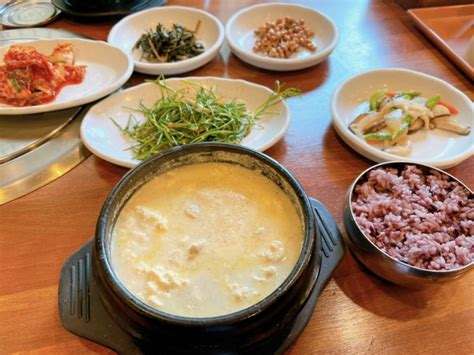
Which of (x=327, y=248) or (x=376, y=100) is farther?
(x=376, y=100)

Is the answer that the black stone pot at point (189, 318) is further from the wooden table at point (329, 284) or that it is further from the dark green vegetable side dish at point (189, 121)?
the dark green vegetable side dish at point (189, 121)

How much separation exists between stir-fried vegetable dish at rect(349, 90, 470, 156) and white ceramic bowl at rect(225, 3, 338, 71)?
419 mm

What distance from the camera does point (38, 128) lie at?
1695 millimetres

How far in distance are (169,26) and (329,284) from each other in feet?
5.68

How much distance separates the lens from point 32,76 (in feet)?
5.90

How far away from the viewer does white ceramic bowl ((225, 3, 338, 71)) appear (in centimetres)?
198

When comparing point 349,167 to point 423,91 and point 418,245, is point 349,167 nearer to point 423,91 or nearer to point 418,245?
point 418,245

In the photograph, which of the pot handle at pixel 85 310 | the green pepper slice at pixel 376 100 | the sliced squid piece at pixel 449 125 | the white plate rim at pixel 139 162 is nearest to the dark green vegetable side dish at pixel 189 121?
the white plate rim at pixel 139 162

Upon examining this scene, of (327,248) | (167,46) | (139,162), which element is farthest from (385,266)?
(167,46)

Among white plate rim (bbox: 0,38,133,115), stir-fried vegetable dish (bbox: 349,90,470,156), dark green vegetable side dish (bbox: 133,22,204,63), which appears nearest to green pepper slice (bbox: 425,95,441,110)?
stir-fried vegetable dish (bbox: 349,90,470,156)

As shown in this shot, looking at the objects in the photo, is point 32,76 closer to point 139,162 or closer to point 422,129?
point 139,162

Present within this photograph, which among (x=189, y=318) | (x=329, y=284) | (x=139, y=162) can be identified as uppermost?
(x=189, y=318)

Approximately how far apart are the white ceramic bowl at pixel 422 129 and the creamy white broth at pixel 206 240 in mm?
599

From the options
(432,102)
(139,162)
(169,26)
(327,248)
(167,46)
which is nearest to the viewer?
(327,248)
